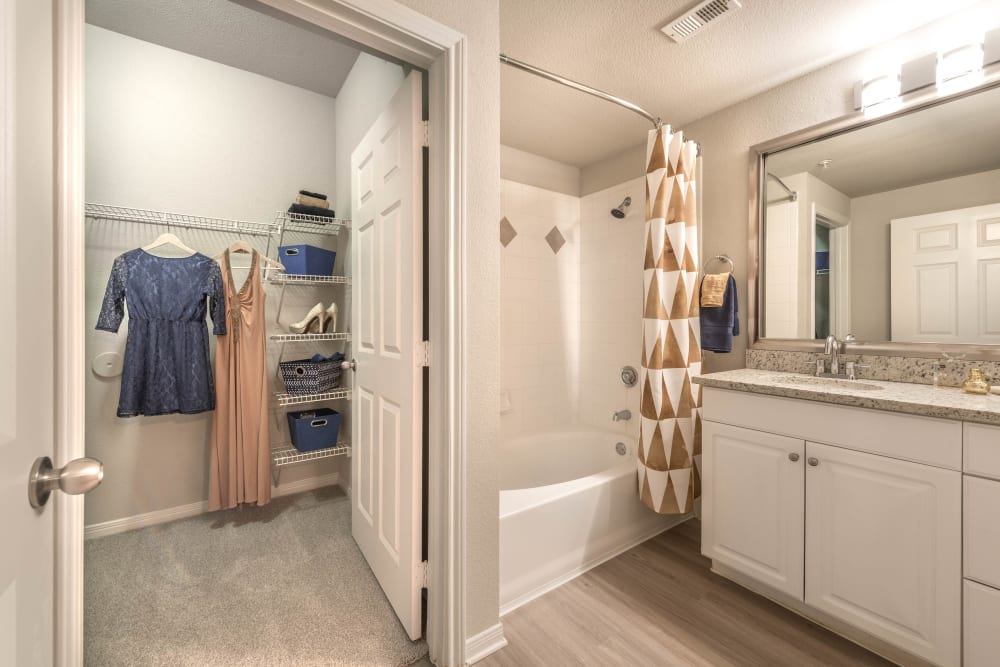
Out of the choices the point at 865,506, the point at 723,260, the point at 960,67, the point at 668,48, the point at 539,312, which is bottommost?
the point at 865,506

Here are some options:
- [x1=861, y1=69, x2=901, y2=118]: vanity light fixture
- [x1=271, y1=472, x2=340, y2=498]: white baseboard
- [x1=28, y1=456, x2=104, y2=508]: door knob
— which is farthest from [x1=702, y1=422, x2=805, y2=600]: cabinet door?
[x1=271, y1=472, x2=340, y2=498]: white baseboard

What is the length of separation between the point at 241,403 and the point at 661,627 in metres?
2.30

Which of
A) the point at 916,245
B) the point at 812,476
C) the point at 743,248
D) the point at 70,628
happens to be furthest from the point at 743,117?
the point at 70,628

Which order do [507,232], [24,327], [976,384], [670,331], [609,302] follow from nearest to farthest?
[24,327], [976,384], [670,331], [507,232], [609,302]

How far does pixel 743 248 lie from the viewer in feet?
7.28

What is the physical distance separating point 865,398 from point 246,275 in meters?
2.99

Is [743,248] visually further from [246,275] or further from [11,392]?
[246,275]

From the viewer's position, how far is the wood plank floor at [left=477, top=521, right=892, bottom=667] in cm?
139

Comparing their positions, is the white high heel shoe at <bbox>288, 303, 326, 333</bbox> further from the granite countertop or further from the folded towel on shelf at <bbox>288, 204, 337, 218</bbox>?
the granite countertop

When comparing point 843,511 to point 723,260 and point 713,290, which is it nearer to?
point 713,290

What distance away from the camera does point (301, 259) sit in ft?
7.81

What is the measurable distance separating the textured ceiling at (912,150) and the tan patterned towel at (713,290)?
0.64m

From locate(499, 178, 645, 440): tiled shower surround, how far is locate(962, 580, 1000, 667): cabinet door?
1.67 meters

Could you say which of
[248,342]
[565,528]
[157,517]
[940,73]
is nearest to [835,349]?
[940,73]
